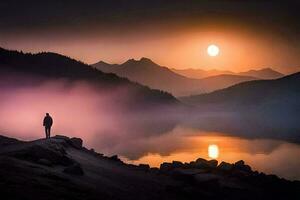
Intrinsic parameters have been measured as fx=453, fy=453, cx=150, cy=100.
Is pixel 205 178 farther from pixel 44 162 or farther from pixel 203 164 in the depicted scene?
pixel 44 162

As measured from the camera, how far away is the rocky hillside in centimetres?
2452

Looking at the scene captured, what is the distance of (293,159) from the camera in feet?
287

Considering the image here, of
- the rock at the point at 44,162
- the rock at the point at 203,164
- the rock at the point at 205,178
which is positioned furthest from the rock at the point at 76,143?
the rock at the point at 205,178

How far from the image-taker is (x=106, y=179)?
32188 millimetres

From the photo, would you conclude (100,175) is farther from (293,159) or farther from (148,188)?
(293,159)

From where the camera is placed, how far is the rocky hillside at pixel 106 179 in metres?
24.5

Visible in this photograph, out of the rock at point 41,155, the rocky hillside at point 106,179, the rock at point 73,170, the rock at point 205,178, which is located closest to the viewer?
the rocky hillside at point 106,179

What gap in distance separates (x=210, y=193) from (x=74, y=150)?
47.8ft

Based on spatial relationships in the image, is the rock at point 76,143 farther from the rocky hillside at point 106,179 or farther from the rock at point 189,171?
the rock at point 189,171

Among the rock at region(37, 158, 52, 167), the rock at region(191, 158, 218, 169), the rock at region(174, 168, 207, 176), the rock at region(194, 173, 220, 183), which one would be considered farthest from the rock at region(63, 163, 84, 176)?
the rock at region(191, 158, 218, 169)

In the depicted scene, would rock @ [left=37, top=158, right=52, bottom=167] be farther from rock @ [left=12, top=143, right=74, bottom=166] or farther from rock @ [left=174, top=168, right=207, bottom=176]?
rock @ [left=174, top=168, right=207, bottom=176]

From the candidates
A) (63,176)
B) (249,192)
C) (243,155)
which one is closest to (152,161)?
(243,155)

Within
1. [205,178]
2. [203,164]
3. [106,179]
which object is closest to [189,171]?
[205,178]

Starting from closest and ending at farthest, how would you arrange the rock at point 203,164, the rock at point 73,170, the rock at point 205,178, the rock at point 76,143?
1. the rock at point 73,170
2. the rock at point 205,178
3. the rock at point 203,164
4. the rock at point 76,143
